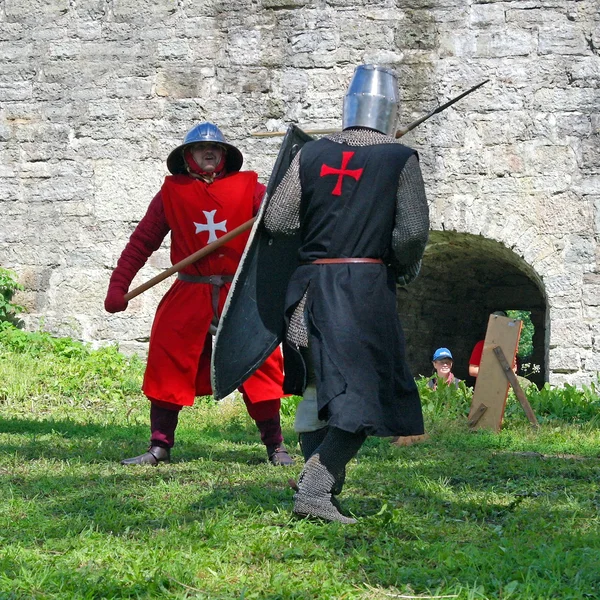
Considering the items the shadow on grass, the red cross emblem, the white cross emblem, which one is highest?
the red cross emblem

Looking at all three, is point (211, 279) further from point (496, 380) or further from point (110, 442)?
point (496, 380)

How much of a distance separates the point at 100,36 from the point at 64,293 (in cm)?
211

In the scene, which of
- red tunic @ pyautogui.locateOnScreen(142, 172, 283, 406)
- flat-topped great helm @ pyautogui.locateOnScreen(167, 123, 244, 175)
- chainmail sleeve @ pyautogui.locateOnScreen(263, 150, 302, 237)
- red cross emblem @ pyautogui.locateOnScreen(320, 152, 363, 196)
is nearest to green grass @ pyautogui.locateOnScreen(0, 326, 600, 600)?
red tunic @ pyautogui.locateOnScreen(142, 172, 283, 406)

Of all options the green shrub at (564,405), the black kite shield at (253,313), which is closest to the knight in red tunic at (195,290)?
the black kite shield at (253,313)

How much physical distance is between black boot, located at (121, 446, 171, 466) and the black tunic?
1435 millimetres

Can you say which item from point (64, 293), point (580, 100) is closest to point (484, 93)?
point (580, 100)

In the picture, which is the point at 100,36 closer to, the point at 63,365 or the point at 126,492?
the point at 63,365

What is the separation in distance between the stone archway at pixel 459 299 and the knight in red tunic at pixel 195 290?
304 centimetres

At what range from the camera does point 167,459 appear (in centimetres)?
457

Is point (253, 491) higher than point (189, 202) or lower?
lower

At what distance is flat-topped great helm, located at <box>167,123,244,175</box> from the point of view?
4758mm

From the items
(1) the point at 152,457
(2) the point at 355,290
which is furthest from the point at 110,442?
(2) the point at 355,290

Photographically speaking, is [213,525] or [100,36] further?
[100,36]

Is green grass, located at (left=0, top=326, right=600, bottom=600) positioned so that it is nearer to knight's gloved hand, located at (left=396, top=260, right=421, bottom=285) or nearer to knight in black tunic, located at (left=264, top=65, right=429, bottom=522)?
knight in black tunic, located at (left=264, top=65, right=429, bottom=522)
